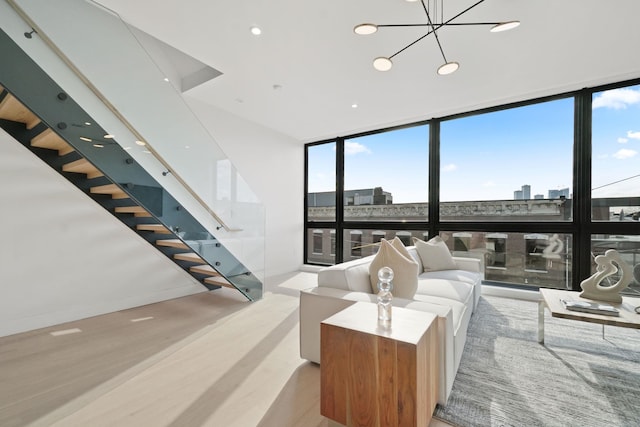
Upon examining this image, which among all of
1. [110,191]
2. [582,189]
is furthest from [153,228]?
[582,189]

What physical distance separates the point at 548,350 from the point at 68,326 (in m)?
4.50

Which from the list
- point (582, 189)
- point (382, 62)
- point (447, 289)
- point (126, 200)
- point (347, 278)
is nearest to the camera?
point (347, 278)

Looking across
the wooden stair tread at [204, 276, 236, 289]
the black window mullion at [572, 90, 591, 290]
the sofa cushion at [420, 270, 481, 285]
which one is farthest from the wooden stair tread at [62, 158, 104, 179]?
the black window mullion at [572, 90, 591, 290]

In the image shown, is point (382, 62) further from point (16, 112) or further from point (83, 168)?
point (16, 112)

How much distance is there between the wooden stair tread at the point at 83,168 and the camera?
259 cm

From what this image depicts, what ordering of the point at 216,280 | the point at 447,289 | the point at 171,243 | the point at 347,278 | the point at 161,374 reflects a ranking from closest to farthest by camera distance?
the point at 161,374, the point at 347,278, the point at 447,289, the point at 171,243, the point at 216,280

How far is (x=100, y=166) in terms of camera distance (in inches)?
92.8

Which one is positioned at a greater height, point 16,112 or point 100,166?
point 16,112

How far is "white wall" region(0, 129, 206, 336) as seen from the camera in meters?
2.68

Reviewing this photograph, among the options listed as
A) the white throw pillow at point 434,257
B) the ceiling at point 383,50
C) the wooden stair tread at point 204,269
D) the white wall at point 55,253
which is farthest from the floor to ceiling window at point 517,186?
the white wall at point 55,253

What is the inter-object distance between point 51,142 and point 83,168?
31 centimetres

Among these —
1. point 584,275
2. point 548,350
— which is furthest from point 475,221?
point 548,350

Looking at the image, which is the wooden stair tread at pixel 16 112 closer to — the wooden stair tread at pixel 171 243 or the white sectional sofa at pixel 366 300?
the wooden stair tread at pixel 171 243

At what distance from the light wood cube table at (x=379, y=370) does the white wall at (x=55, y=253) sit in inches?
120
